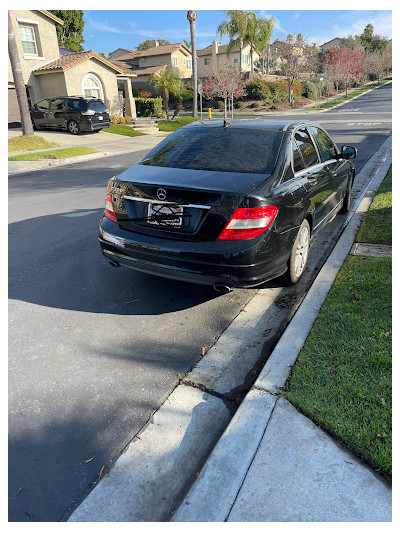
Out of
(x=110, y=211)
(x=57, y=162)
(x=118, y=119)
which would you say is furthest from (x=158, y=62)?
(x=110, y=211)

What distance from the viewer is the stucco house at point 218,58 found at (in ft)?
195

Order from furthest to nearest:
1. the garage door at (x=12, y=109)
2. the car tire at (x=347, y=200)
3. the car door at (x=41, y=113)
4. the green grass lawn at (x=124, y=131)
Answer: the garage door at (x=12, y=109)
the green grass lawn at (x=124, y=131)
the car door at (x=41, y=113)
the car tire at (x=347, y=200)

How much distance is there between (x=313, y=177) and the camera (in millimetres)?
4418

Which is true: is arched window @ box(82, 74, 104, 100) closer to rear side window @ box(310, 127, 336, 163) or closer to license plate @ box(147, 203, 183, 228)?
rear side window @ box(310, 127, 336, 163)

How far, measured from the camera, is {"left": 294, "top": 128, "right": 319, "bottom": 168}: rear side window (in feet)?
14.2

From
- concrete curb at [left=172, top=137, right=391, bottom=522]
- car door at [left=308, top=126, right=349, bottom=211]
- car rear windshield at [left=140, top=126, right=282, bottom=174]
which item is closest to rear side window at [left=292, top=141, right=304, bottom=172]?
car rear windshield at [left=140, top=126, right=282, bottom=174]

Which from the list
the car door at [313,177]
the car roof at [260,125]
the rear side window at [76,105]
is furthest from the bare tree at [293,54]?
the car roof at [260,125]

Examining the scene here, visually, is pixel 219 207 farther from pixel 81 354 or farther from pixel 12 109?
pixel 12 109

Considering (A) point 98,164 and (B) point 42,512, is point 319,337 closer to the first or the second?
(B) point 42,512

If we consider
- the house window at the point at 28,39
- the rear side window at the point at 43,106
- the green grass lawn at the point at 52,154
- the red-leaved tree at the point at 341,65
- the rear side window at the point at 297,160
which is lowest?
the rear side window at the point at 297,160

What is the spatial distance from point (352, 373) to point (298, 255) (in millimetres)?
1691

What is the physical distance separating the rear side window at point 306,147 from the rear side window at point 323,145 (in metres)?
0.28

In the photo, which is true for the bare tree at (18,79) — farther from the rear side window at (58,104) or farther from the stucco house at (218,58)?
the stucco house at (218,58)

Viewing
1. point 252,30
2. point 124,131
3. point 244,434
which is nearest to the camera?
point 244,434
